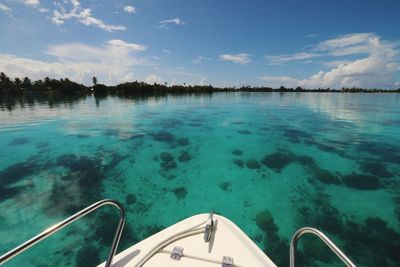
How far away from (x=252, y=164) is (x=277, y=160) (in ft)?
5.64

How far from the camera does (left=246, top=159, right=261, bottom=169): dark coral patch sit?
33.7 feet

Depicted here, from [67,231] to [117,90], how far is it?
416ft

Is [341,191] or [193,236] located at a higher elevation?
[193,236]

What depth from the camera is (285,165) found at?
1030 centimetres

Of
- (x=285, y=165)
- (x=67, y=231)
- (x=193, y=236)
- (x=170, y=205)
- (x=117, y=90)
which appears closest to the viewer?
(x=193, y=236)

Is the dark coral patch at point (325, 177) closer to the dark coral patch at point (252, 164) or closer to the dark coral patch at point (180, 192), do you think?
the dark coral patch at point (252, 164)

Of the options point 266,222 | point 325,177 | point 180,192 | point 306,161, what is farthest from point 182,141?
point 325,177

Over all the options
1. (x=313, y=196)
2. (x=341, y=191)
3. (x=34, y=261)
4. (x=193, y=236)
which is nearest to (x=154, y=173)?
(x=34, y=261)

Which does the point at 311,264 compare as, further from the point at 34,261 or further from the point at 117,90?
the point at 117,90

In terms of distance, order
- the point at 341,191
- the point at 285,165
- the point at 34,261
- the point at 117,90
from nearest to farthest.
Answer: the point at 34,261 → the point at 341,191 → the point at 285,165 → the point at 117,90

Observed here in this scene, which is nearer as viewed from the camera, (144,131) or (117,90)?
(144,131)

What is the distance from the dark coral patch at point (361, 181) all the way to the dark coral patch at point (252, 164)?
4155mm

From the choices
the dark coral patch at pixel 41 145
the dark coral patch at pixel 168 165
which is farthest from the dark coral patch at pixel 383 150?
the dark coral patch at pixel 41 145

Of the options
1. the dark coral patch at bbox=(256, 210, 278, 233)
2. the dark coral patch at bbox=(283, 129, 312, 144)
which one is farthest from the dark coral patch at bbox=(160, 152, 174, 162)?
the dark coral patch at bbox=(283, 129, 312, 144)
